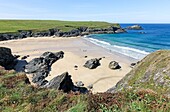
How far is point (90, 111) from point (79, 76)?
24581mm

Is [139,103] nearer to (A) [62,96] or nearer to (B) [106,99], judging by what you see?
(B) [106,99]

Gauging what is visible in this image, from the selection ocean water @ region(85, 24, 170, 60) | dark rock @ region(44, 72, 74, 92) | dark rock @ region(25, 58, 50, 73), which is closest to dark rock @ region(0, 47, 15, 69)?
dark rock @ region(25, 58, 50, 73)

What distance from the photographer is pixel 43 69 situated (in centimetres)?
3500

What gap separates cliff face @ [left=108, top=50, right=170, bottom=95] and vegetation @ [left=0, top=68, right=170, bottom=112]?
5.19m

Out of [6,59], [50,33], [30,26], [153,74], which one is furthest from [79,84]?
[30,26]

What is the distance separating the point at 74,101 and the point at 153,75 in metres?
8.59

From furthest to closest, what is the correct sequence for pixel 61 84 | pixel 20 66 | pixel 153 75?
1. pixel 20 66
2. pixel 61 84
3. pixel 153 75

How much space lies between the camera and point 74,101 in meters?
9.38

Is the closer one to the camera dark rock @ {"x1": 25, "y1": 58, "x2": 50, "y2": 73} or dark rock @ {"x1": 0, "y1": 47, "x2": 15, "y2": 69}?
dark rock @ {"x1": 25, "y1": 58, "x2": 50, "y2": 73}

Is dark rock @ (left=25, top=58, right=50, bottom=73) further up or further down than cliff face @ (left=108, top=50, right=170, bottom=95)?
further down

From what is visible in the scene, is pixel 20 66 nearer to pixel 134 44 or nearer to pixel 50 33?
pixel 134 44

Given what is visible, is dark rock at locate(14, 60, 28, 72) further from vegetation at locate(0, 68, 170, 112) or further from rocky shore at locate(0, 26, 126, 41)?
rocky shore at locate(0, 26, 126, 41)

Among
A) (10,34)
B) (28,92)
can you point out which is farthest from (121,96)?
(10,34)

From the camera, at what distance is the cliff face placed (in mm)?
13992
